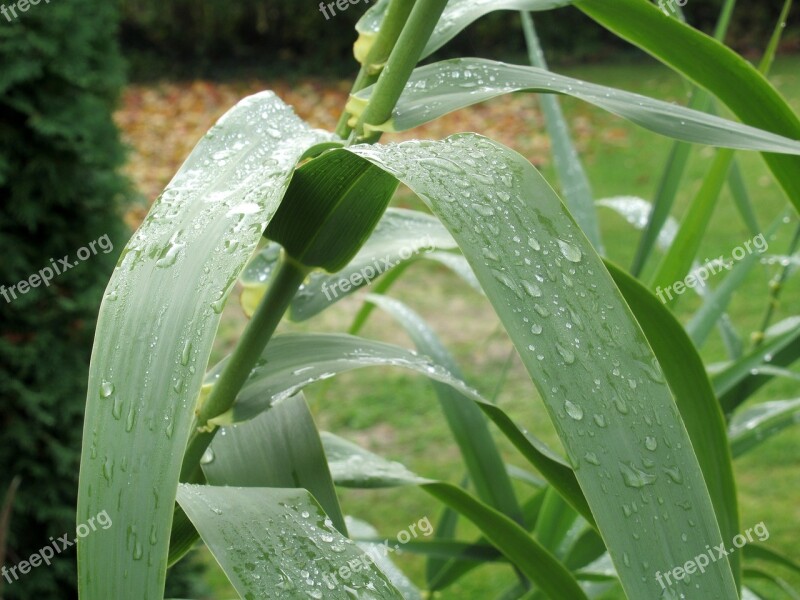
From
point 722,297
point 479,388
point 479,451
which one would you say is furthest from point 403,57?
point 479,388

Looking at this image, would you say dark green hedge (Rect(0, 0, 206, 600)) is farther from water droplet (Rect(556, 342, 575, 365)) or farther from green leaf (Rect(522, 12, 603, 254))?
water droplet (Rect(556, 342, 575, 365))

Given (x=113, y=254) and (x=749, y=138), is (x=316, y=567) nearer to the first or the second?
(x=749, y=138)

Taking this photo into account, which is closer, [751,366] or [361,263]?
[361,263]

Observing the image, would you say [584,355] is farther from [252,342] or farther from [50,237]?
[50,237]

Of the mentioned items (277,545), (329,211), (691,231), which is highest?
(691,231)

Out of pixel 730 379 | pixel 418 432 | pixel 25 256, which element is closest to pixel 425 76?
pixel 730 379
